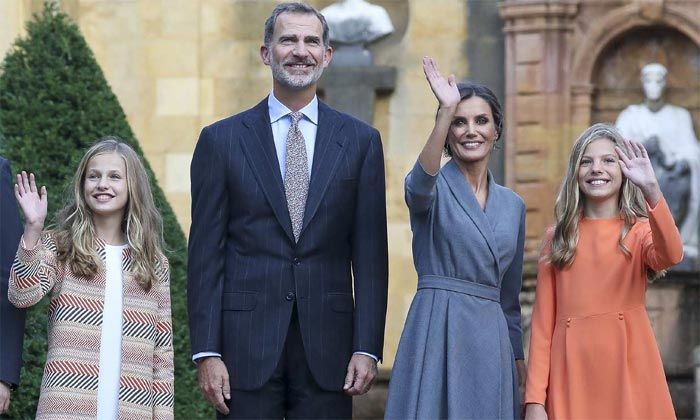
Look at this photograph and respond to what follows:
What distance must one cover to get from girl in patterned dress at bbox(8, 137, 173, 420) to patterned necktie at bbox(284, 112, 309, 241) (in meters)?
0.53

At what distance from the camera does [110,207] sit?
7.11 meters

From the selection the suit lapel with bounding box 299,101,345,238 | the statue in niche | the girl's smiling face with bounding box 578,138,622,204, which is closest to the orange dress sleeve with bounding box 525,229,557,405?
the girl's smiling face with bounding box 578,138,622,204

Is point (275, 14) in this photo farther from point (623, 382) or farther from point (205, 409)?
point (205, 409)

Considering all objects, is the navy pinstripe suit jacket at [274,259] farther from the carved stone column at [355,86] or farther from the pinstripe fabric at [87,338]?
the carved stone column at [355,86]

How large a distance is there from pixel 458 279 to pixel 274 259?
0.68 meters

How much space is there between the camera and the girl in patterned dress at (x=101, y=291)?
271 inches

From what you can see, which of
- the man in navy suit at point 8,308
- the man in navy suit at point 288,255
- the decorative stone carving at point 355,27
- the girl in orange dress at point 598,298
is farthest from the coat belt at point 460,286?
the decorative stone carving at point 355,27

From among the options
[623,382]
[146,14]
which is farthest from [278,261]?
[146,14]

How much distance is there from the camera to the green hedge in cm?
941

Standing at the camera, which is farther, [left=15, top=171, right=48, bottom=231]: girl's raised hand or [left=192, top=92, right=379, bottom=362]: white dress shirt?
[left=192, top=92, right=379, bottom=362]: white dress shirt

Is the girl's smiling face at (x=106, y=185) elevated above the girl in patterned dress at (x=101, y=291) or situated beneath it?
elevated above

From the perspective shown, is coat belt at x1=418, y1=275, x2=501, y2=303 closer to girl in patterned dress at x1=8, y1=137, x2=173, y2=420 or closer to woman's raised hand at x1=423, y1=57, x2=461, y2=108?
woman's raised hand at x1=423, y1=57, x2=461, y2=108

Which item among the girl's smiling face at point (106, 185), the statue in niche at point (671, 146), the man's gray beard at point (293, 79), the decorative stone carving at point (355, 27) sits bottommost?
the girl's smiling face at point (106, 185)

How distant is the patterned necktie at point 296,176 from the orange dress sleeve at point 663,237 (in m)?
1.27
